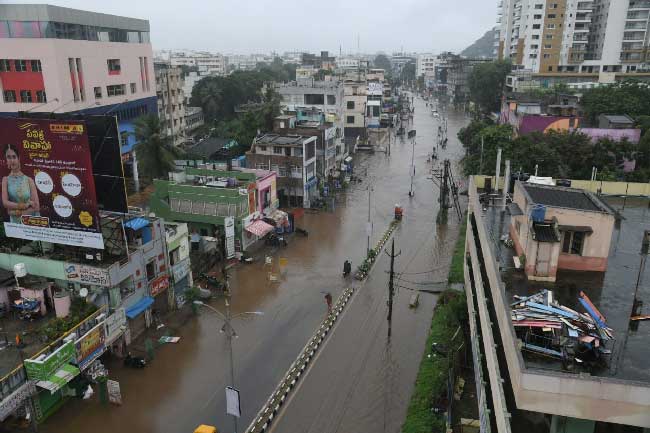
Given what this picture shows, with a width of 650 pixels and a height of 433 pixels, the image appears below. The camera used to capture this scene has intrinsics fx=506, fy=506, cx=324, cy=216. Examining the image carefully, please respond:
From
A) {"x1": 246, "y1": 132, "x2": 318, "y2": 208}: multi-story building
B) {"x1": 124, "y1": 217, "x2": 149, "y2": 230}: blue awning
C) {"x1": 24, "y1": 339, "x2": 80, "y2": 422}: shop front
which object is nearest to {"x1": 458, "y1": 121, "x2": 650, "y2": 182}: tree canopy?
{"x1": 246, "y1": 132, "x2": 318, "y2": 208}: multi-story building

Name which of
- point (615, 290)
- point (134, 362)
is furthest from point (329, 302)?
point (615, 290)

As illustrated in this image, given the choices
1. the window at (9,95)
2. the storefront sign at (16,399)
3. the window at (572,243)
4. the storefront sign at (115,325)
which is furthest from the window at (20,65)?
the window at (572,243)

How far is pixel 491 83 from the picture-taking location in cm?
10119

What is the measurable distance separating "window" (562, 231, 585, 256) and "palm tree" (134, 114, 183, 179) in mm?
37496

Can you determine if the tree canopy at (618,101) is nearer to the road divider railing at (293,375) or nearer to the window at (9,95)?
the road divider railing at (293,375)

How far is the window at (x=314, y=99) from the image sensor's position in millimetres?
75688

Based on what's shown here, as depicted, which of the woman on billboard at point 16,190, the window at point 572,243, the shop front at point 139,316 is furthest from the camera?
the shop front at point 139,316

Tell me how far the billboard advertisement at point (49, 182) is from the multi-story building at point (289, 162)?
82.0ft

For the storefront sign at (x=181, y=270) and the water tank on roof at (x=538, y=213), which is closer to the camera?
the water tank on roof at (x=538, y=213)

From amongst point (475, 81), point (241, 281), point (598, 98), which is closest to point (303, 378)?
point (241, 281)

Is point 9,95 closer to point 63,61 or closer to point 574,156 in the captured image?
point 63,61

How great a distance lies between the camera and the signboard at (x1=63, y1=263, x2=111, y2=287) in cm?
2323

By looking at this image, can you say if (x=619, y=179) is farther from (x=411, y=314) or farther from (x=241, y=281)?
(x=241, y=281)

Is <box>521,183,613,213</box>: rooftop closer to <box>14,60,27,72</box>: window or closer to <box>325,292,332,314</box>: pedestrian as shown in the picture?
<box>325,292,332,314</box>: pedestrian
